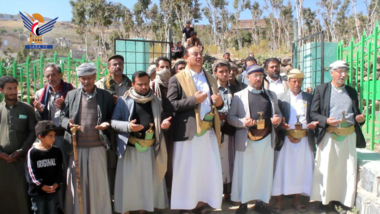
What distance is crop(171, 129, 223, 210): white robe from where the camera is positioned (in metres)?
3.53

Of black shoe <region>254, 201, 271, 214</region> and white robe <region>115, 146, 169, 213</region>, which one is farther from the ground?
white robe <region>115, 146, 169, 213</region>

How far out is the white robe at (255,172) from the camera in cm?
366

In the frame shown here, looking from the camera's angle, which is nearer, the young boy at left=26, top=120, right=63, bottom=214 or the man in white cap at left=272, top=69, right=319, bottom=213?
the young boy at left=26, top=120, right=63, bottom=214

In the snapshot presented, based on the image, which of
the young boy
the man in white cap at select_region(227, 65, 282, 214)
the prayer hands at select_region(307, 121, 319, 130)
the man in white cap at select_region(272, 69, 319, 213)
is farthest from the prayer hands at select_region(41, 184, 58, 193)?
the prayer hands at select_region(307, 121, 319, 130)

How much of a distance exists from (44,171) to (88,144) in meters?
0.50

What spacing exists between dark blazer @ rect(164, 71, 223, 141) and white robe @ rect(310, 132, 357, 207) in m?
1.66

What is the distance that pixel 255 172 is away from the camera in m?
3.68

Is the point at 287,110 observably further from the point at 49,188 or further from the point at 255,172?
the point at 49,188

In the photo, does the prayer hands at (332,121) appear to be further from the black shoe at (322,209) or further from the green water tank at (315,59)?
the green water tank at (315,59)

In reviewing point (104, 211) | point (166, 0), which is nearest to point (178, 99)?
point (104, 211)

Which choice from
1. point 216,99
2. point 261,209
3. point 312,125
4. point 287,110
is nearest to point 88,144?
point 216,99

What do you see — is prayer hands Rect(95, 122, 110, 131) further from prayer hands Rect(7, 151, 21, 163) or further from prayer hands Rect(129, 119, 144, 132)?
prayer hands Rect(7, 151, 21, 163)

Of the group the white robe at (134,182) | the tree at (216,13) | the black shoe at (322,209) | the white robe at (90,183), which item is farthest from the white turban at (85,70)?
the tree at (216,13)

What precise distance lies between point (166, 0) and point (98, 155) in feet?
91.9
